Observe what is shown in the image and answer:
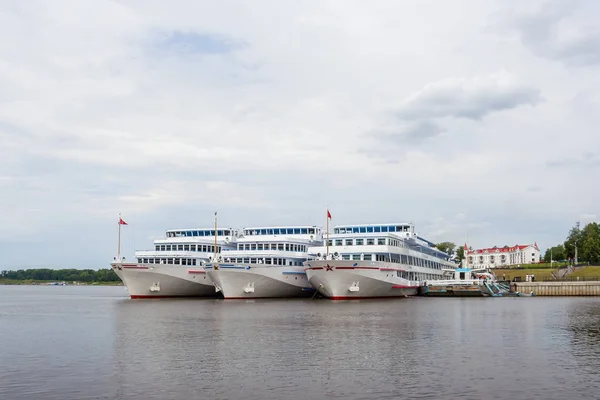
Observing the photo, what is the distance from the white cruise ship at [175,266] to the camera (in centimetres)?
8956

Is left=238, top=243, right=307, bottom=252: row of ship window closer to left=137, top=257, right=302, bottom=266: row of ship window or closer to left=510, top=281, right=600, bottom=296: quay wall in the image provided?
left=137, top=257, right=302, bottom=266: row of ship window

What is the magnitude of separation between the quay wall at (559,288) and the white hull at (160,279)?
2329 inches

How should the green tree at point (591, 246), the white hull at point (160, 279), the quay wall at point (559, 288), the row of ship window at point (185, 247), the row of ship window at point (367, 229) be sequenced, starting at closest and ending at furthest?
the white hull at point (160, 279) → the row of ship window at point (367, 229) → the row of ship window at point (185, 247) → the quay wall at point (559, 288) → the green tree at point (591, 246)

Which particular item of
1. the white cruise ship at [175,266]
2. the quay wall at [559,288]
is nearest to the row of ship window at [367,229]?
the white cruise ship at [175,266]

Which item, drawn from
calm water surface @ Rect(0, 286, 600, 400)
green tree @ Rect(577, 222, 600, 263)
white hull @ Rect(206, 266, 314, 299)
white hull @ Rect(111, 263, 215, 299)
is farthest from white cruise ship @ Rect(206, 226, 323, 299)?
green tree @ Rect(577, 222, 600, 263)

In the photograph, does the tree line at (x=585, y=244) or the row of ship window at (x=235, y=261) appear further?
the tree line at (x=585, y=244)

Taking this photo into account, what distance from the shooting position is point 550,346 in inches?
1506

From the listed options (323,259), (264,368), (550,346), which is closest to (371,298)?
(323,259)

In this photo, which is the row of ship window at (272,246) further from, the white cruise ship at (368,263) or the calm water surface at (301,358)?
the calm water surface at (301,358)

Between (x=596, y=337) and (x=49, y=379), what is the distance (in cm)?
3576

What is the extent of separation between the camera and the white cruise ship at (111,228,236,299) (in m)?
89.6

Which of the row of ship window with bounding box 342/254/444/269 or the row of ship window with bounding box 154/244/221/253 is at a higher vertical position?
the row of ship window with bounding box 154/244/221/253

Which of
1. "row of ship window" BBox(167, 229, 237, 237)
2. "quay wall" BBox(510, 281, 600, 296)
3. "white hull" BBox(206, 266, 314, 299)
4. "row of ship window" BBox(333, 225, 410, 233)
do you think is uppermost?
"row of ship window" BBox(167, 229, 237, 237)

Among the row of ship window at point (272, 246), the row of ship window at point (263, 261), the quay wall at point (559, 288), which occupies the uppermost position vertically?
the row of ship window at point (272, 246)
